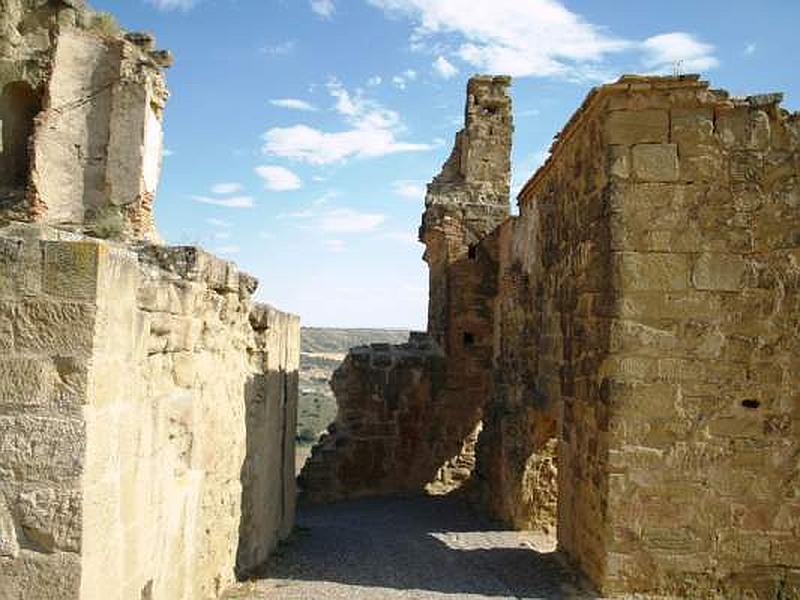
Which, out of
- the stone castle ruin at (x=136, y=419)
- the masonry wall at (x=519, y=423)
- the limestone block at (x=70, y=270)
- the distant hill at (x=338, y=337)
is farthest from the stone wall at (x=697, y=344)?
the distant hill at (x=338, y=337)

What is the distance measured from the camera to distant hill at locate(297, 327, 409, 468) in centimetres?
3028

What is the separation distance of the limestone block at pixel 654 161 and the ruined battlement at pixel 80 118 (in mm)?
9686

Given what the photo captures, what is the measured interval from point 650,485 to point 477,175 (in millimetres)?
8391

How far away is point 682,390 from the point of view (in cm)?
598

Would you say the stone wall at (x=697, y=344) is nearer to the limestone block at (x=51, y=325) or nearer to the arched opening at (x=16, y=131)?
the limestone block at (x=51, y=325)


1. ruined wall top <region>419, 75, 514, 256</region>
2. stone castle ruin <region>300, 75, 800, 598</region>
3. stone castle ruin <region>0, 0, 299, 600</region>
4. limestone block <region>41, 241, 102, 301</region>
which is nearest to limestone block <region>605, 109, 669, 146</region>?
stone castle ruin <region>300, 75, 800, 598</region>

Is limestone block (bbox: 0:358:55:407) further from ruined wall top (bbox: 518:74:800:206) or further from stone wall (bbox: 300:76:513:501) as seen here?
stone wall (bbox: 300:76:513:501)

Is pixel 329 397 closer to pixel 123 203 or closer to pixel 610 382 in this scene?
pixel 123 203

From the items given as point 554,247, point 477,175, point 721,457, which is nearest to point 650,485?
point 721,457

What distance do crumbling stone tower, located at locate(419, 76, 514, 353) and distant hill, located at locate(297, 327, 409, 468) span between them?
172 cm

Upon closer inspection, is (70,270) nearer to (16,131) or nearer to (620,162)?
(620,162)

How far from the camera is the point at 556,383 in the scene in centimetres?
774

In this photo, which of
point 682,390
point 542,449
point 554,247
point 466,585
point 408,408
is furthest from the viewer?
point 408,408

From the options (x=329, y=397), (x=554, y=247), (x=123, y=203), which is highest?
(x=123, y=203)
